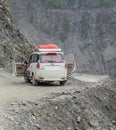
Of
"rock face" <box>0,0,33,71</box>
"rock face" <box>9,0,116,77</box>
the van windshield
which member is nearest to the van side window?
the van windshield

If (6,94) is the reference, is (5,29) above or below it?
above

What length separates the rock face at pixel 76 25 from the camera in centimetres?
7369

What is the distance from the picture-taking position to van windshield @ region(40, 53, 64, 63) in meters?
21.9

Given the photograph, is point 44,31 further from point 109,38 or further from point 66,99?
point 66,99

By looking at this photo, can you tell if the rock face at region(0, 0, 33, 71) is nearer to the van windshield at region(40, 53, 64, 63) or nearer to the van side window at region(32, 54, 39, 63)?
the van side window at region(32, 54, 39, 63)

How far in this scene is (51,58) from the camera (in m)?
22.0

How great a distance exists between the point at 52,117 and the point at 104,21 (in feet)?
221

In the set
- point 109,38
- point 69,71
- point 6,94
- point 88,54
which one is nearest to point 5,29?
point 69,71

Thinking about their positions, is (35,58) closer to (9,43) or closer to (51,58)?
(51,58)

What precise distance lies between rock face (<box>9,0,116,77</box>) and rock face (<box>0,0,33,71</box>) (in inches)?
1304

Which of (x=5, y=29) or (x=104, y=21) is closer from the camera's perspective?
(x=5, y=29)

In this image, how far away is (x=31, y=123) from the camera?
1275cm

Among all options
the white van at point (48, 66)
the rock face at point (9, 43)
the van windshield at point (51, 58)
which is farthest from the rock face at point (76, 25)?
the van windshield at point (51, 58)

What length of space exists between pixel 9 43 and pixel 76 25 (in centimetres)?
4556
